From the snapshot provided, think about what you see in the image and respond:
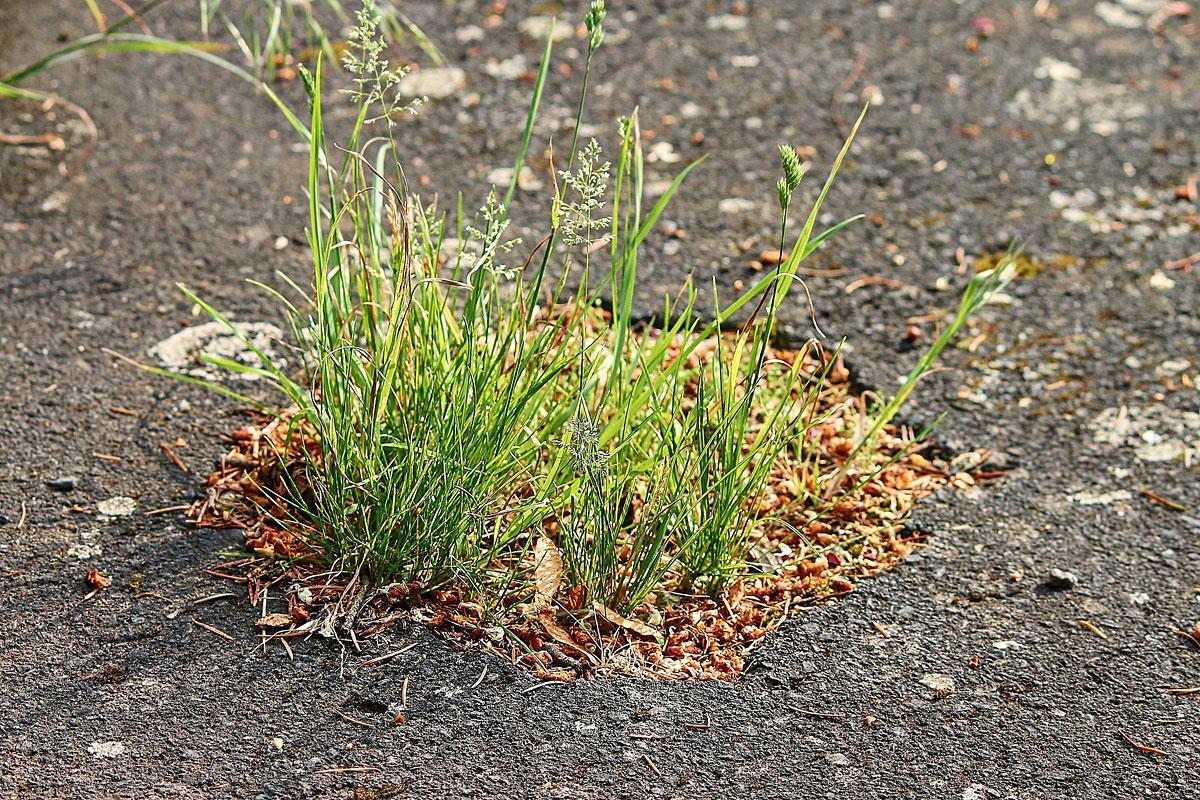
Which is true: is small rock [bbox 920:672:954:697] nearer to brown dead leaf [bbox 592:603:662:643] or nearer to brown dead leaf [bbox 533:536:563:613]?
brown dead leaf [bbox 592:603:662:643]

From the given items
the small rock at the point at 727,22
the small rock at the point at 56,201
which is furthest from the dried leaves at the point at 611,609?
the small rock at the point at 727,22

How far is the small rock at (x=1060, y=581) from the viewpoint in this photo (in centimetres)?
223

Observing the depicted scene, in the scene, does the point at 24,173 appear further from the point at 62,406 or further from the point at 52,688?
the point at 52,688

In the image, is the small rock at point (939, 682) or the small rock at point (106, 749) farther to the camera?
the small rock at point (939, 682)

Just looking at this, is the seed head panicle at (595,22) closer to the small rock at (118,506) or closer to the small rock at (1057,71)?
the small rock at (118,506)

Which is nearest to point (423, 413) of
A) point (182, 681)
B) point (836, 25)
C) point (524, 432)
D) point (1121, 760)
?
point (524, 432)

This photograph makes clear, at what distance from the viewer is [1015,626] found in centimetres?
215

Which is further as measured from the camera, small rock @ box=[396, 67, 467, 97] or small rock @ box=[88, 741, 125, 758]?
small rock @ box=[396, 67, 467, 97]

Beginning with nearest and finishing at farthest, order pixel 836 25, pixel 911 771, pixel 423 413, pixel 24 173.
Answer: pixel 911 771
pixel 423 413
pixel 24 173
pixel 836 25

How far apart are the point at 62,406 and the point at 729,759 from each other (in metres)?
1.59

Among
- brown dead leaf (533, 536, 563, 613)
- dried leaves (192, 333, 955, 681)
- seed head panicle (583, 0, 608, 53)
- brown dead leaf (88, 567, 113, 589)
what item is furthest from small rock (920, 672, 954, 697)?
brown dead leaf (88, 567, 113, 589)

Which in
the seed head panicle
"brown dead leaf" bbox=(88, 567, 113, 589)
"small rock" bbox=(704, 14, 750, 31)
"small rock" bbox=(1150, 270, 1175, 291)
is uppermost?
the seed head panicle

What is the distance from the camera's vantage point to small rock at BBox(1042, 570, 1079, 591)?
2.23m

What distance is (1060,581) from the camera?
223cm
